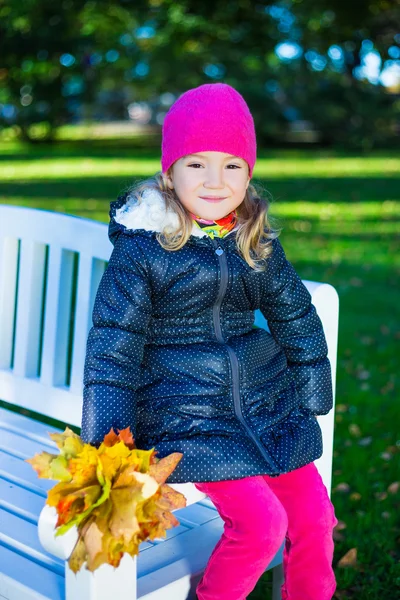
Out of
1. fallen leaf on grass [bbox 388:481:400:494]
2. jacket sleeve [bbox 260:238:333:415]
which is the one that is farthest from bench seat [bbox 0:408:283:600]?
fallen leaf on grass [bbox 388:481:400:494]

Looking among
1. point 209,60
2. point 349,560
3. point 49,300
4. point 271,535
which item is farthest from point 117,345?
point 209,60

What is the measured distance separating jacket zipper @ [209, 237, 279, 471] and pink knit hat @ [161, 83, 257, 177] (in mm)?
266

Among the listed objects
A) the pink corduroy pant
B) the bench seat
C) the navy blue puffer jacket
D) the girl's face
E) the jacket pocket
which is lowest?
the bench seat

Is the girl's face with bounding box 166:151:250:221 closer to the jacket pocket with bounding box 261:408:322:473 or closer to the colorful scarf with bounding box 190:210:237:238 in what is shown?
the colorful scarf with bounding box 190:210:237:238

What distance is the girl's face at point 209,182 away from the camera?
Answer: 8.54 feet

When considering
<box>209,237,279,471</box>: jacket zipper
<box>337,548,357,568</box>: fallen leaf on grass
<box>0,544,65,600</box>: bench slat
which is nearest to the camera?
<box>0,544,65,600</box>: bench slat

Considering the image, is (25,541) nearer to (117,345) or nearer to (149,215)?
(117,345)

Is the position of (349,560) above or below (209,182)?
below

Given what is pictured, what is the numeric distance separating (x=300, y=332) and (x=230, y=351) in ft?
0.95

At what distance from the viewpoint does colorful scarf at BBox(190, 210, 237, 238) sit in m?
2.64

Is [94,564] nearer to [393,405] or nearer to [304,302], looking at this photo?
[304,302]

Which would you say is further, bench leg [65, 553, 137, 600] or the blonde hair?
the blonde hair

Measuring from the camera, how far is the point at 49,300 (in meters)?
3.39

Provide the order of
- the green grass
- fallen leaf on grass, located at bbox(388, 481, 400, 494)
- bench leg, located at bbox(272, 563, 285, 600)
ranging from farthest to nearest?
fallen leaf on grass, located at bbox(388, 481, 400, 494)
the green grass
bench leg, located at bbox(272, 563, 285, 600)
